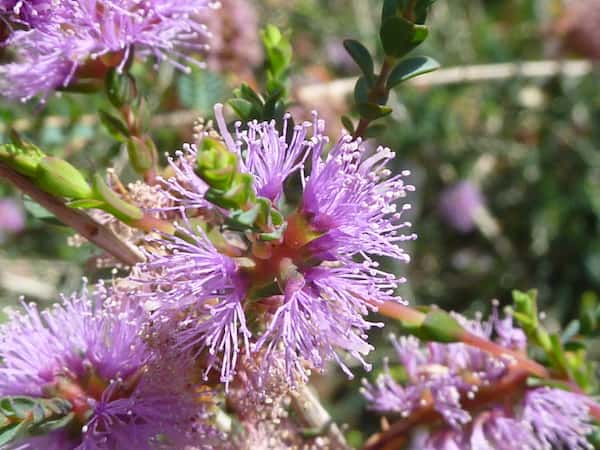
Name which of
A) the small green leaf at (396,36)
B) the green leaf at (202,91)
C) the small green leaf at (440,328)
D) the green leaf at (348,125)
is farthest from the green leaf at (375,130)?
the green leaf at (202,91)

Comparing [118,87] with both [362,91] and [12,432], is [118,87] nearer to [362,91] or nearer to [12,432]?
[362,91]

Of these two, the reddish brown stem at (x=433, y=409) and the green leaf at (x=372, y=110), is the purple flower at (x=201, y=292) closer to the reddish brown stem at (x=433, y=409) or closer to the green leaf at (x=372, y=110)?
the green leaf at (x=372, y=110)

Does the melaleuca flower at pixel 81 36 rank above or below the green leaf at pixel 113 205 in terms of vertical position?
above

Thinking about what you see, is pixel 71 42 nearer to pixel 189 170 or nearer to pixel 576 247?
pixel 189 170

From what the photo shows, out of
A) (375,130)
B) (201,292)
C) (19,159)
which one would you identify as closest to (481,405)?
(375,130)

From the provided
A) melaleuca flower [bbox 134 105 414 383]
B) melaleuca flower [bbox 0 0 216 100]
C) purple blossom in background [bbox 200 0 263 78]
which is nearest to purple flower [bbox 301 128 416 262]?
melaleuca flower [bbox 134 105 414 383]

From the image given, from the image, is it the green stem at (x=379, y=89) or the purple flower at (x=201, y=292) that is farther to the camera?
the green stem at (x=379, y=89)

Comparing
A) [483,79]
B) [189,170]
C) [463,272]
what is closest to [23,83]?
[189,170]
